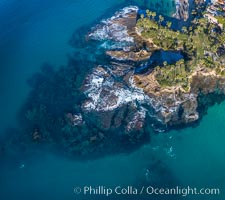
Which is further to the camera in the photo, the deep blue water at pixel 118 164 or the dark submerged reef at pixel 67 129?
the dark submerged reef at pixel 67 129

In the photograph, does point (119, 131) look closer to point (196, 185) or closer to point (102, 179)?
point (102, 179)

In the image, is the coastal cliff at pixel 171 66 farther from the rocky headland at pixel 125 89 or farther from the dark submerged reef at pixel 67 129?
the dark submerged reef at pixel 67 129

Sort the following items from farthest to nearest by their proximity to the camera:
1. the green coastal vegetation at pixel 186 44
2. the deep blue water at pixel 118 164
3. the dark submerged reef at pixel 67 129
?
the green coastal vegetation at pixel 186 44 → the dark submerged reef at pixel 67 129 → the deep blue water at pixel 118 164

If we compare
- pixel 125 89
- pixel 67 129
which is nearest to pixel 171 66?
pixel 125 89

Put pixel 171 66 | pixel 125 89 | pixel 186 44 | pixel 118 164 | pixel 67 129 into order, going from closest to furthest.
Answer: pixel 118 164 < pixel 67 129 < pixel 171 66 < pixel 125 89 < pixel 186 44

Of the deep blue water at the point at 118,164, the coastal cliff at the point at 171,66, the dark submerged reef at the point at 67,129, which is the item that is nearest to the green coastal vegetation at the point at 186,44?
the coastal cliff at the point at 171,66

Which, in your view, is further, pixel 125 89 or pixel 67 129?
pixel 125 89

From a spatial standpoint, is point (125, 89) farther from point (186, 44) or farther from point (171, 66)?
point (186, 44)

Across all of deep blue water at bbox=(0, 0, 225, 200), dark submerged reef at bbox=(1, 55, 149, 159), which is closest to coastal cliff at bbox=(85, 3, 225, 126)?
deep blue water at bbox=(0, 0, 225, 200)

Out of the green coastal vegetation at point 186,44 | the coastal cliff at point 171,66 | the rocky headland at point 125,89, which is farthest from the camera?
the green coastal vegetation at point 186,44

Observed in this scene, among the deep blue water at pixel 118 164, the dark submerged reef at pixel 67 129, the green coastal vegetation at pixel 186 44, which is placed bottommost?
the deep blue water at pixel 118 164
